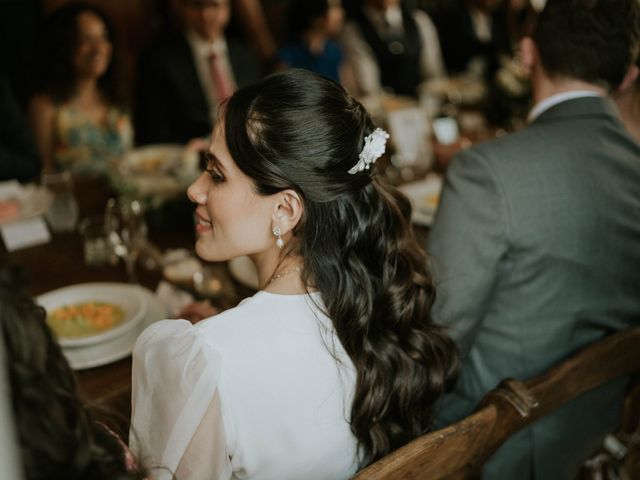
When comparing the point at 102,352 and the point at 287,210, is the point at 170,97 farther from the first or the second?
the point at 287,210

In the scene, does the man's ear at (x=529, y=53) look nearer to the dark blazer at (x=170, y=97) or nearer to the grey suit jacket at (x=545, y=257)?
the grey suit jacket at (x=545, y=257)

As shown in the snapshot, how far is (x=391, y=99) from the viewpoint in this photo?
3.28 meters

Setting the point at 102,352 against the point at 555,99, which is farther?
the point at 555,99

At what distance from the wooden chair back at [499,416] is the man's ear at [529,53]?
0.89m

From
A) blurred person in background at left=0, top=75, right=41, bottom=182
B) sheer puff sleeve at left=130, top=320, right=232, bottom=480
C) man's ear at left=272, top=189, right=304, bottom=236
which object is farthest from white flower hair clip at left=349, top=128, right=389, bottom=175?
blurred person in background at left=0, top=75, right=41, bottom=182

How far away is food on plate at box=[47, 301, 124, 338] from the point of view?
63.4 inches

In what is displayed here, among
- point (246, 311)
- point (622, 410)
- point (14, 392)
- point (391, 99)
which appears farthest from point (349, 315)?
point (391, 99)

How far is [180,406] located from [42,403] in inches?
16.1

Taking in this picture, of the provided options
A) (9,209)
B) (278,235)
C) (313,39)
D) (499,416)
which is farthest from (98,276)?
(313,39)

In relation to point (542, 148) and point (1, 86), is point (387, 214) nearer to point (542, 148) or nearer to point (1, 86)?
point (542, 148)

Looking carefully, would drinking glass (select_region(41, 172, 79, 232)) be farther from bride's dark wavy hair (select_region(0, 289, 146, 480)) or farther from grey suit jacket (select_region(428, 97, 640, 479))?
bride's dark wavy hair (select_region(0, 289, 146, 480))

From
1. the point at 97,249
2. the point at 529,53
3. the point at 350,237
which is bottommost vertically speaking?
the point at 97,249

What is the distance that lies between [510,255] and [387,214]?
1.32 ft

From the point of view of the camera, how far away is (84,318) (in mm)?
1646
